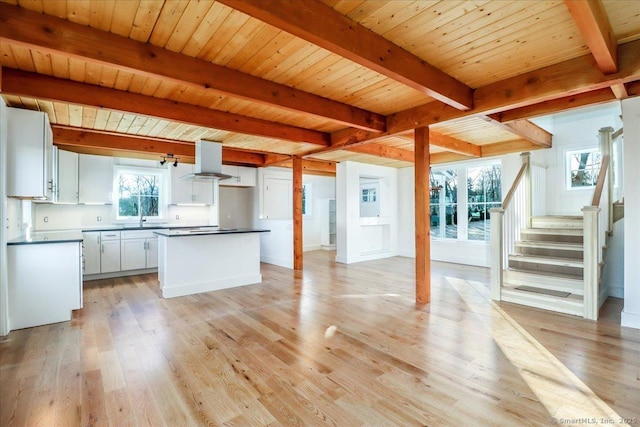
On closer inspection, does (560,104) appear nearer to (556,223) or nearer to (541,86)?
(541,86)

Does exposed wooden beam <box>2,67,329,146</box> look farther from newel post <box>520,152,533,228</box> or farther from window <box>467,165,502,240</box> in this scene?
window <box>467,165,502,240</box>

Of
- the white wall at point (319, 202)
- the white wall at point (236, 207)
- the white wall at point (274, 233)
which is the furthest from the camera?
the white wall at point (319, 202)

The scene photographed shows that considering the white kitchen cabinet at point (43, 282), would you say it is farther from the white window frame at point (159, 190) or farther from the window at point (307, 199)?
the window at point (307, 199)

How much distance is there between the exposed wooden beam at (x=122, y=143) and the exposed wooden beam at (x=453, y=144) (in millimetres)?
4014

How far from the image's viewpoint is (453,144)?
5613mm

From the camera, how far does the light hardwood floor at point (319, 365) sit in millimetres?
1896

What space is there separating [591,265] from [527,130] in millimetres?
2332

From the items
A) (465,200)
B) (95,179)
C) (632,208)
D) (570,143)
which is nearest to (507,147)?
(570,143)

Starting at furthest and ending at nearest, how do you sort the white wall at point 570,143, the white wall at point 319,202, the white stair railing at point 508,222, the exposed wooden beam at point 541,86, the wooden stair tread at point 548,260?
the white wall at point 319,202, the white wall at point 570,143, the white stair railing at point 508,222, the wooden stair tread at point 548,260, the exposed wooden beam at point 541,86

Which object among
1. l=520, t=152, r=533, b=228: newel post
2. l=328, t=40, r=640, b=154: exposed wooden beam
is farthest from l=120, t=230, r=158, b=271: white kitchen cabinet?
l=520, t=152, r=533, b=228: newel post

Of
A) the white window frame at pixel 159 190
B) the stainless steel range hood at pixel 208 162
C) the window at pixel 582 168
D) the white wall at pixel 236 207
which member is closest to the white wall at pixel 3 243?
the stainless steel range hood at pixel 208 162

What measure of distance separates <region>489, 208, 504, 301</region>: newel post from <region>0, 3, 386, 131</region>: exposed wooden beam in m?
2.96

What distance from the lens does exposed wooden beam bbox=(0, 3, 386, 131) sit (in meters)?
2.00

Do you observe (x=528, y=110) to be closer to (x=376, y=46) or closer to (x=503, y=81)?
(x=503, y=81)
